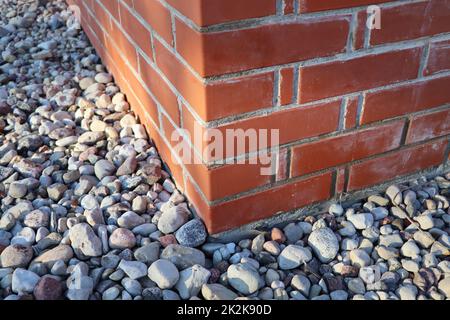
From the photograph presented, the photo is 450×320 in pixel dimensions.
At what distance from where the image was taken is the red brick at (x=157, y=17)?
3.75 feet

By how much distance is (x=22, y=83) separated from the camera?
84.8 inches

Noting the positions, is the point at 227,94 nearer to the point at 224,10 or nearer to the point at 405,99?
the point at 224,10

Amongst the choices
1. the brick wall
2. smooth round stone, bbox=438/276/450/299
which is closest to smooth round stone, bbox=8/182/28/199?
the brick wall

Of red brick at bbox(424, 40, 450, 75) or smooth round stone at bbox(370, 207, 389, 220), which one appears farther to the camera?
smooth round stone at bbox(370, 207, 389, 220)

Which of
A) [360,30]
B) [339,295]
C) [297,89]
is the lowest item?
[339,295]

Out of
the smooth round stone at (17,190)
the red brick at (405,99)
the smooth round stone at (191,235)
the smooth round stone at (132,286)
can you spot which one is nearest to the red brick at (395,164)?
the red brick at (405,99)

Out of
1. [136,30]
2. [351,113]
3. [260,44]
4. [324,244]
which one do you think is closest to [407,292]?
[324,244]

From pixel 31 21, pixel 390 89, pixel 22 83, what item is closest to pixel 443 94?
pixel 390 89

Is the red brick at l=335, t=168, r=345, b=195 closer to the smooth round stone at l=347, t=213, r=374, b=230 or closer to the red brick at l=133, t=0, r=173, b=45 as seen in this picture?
the smooth round stone at l=347, t=213, r=374, b=230

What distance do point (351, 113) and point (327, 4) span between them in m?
0.31

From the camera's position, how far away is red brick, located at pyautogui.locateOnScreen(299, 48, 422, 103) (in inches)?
43.8

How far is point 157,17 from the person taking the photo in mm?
1210

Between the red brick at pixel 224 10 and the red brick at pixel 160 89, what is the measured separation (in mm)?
327

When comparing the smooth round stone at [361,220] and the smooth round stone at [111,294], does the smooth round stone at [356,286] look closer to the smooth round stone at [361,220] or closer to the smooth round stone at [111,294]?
the smooth round stone at [361,220]
